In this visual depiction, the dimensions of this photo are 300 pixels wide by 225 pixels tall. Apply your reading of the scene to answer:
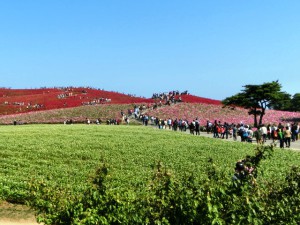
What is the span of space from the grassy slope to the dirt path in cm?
74

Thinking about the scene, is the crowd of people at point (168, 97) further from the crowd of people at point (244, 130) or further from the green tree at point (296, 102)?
the green tree at point (296, 102)

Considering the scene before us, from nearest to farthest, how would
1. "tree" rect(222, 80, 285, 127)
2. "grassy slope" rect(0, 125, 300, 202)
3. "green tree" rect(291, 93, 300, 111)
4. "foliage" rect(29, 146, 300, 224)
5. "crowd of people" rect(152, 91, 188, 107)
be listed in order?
"foliage" rect(29, 146, 300, 224) < "grassy slope" rect(0, 125, 300, 202) < "tree" rect(222, 80, 285, 127) < "crowd of people" rect(152, 91, 188, 107) < "green tree" rect(291, 93, 300, 111)

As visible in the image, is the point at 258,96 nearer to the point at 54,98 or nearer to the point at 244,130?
the point at 244,130

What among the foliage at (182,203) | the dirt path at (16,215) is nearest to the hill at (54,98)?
the dirt path at (16,215)

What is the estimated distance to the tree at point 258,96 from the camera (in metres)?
57.7

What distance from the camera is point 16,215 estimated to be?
13.7 m

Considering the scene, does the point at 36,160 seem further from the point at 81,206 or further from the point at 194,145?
the point at 81,206

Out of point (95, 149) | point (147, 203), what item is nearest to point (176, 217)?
point (147, 203)

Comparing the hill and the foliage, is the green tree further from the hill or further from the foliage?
the foliage

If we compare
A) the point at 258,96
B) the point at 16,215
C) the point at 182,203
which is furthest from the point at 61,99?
the point at 182,203

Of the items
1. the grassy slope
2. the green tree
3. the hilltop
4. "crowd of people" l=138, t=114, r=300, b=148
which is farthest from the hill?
the grassy slope

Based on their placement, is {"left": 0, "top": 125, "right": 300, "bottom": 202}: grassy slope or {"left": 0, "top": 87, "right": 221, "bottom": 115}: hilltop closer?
{"left": 0, "top": 125, "right": 300, "bottom": 202}: grassy slope

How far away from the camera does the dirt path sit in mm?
13156

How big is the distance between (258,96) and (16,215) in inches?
1901
